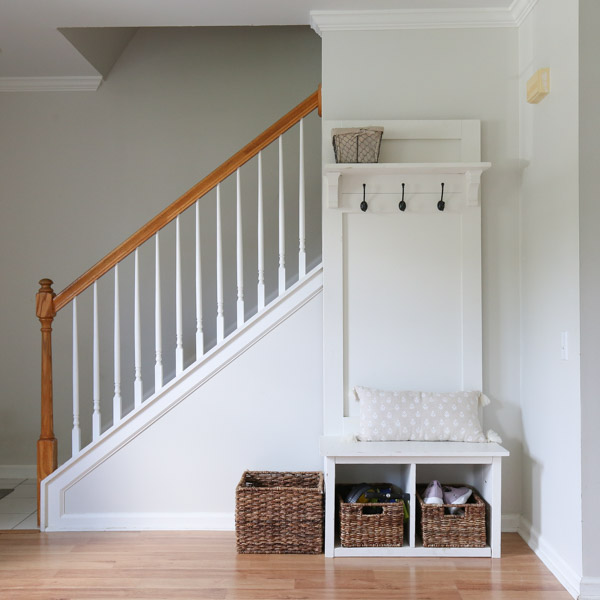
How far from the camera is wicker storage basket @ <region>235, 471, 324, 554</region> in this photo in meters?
2.90

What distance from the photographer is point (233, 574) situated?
2688mm

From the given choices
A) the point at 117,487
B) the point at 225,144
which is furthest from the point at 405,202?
the point at 117,487

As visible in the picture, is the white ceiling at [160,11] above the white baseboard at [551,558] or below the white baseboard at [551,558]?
above

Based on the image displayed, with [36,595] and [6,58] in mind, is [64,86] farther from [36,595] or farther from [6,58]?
[36,595]

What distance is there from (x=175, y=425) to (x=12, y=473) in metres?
1.70

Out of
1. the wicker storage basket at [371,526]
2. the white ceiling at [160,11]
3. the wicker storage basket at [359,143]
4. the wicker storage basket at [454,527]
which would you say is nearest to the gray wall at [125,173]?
the white ceiling at [160,11]

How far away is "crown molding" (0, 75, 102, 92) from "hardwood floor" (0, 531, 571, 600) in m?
2.82

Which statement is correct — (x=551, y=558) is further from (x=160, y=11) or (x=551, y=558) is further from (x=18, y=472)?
(x=18, y=472)

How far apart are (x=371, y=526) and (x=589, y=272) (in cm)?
143

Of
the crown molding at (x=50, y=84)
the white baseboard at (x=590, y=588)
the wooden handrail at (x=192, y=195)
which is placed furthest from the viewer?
the crown molding at (x=50, y=84)

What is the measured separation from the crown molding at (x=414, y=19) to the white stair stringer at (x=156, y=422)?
48.6 inches

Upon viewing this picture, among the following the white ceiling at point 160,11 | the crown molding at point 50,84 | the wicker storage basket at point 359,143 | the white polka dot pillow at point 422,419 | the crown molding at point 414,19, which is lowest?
the white polka dot pillow at point 422,419

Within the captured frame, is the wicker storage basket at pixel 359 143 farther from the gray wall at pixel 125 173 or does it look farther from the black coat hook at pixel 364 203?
the gray wall at pixel 125 173

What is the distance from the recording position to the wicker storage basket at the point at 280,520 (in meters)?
2.90
